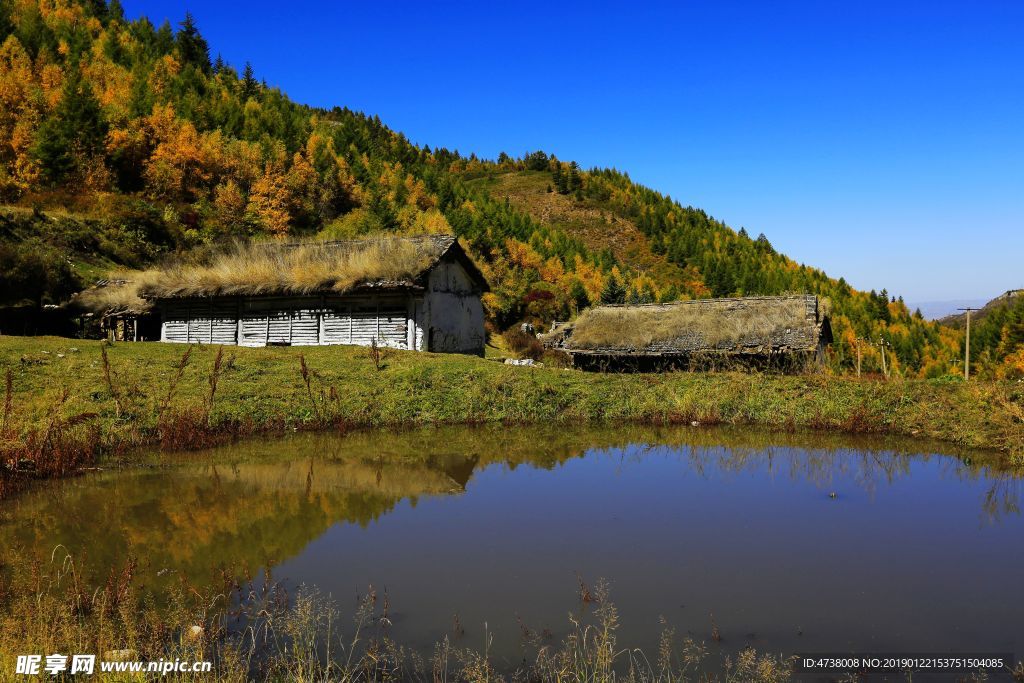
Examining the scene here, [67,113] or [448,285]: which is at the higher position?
[67,113]

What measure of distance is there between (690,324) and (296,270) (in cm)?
1561

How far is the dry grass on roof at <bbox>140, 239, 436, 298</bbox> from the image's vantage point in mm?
25000

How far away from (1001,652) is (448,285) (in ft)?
78.5

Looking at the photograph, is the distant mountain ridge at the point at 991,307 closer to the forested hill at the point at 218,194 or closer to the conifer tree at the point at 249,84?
the forested hill at the point at 218,194

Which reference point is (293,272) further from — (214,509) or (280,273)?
(214,509)

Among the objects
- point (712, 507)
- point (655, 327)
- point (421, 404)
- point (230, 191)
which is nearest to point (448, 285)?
point (655, 327)

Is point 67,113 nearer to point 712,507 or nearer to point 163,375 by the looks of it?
→ point 163,375

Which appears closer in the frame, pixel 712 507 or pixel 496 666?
pixel 496 666

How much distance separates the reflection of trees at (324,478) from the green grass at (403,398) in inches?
44.0

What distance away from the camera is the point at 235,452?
1303 cm

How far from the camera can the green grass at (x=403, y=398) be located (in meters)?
13.8

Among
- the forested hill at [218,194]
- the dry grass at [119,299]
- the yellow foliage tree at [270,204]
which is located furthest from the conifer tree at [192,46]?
the dry grass at [119,299]

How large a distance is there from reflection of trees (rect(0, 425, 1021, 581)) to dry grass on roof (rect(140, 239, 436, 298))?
10824 millimetres

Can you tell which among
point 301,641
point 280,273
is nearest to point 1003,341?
point 280,273
